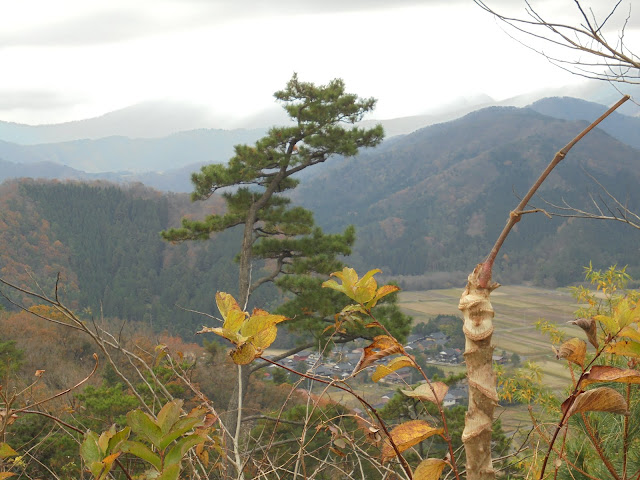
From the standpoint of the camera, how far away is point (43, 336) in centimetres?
1728

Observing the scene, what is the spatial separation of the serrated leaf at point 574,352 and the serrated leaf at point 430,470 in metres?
0.20

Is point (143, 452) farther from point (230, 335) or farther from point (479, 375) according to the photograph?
point (479, 375)

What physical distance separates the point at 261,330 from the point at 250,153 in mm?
7827

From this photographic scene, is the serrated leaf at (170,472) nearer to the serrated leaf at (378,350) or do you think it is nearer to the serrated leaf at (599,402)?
the serrated leaf at (378,350)

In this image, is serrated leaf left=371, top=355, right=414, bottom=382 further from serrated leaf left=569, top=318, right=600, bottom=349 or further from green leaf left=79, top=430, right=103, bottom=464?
green leaf left=79, top=430, right=103, bottom=464

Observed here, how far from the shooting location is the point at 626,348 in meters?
0.59

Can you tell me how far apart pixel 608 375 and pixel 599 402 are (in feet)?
0.09

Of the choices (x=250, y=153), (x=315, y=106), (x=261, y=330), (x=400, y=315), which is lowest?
(x=400, y=315)

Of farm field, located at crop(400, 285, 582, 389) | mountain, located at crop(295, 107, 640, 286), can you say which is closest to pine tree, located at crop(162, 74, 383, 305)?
farm field, located at crop(400, 285, 582, 389)

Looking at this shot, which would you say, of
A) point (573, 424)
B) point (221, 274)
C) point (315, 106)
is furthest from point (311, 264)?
point (221, 274)

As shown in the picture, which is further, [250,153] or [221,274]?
[221,274]

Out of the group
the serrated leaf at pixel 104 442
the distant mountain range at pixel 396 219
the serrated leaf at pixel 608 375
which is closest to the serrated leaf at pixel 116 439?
the serrated leaf at pixel 104 442

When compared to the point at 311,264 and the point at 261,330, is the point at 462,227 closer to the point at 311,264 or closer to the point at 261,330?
the point at 311,264

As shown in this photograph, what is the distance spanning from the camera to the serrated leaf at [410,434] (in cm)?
56
